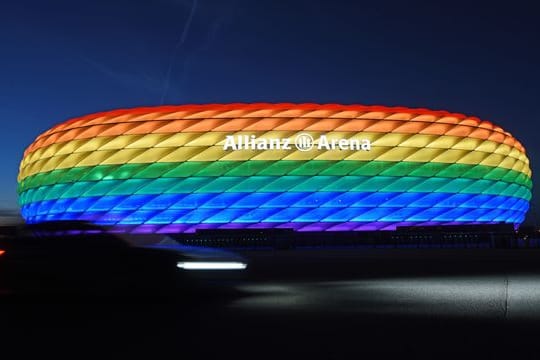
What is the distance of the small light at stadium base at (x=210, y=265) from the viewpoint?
8.88m

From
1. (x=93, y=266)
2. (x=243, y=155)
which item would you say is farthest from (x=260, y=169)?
(x=93, y=266)

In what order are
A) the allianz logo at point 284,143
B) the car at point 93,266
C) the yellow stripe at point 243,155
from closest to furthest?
the car at point 93,266 < the allianz logo at point 284,143 < the yellow stripe at point 243,155

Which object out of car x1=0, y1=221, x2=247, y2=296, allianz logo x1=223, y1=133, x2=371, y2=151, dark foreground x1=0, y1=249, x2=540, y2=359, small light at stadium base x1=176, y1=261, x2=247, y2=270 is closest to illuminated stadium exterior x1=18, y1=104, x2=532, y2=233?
allianz logo x1=223, y1=133, x2=371, y2=151

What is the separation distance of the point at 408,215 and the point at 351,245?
8317 millimetres

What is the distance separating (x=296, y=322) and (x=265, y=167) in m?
34.1

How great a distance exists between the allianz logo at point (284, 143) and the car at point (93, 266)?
3153 centimetres

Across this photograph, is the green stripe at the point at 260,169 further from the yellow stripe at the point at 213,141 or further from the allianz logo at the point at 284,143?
the yellow stripe at the point at 213,141

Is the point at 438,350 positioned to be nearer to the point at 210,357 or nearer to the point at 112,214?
the point at 210,357

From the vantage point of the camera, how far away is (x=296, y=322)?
21.5 ft

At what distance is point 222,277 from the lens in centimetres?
942

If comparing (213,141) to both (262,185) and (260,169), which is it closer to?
(260,169)

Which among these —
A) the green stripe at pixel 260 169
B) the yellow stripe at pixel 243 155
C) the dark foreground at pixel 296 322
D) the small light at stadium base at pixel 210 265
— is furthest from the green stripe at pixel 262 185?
the small light at stadium base at pixel 210 265

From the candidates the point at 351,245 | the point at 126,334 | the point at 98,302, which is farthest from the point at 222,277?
the point at 351,245

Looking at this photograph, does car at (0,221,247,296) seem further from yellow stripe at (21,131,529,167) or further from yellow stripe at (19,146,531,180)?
yellow stripe at (21,131,529,167)
